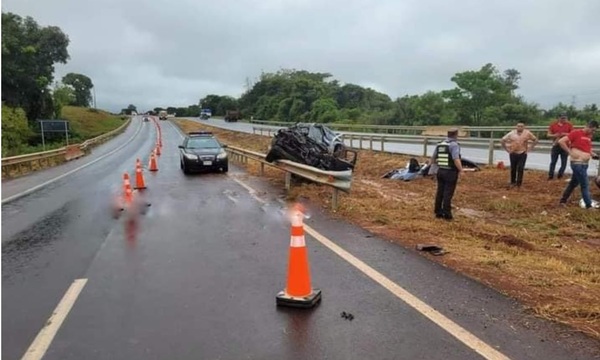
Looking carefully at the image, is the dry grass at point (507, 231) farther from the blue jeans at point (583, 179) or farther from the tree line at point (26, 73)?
the tree line at point (26, 73)

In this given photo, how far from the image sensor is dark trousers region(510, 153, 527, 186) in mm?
14055

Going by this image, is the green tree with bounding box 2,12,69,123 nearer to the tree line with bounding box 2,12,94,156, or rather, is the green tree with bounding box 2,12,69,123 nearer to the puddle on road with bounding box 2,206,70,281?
the tree line with bounding box 2,12,94,156

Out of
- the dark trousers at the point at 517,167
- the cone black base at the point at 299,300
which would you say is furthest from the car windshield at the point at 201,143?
the cone black base at the point at 299,300

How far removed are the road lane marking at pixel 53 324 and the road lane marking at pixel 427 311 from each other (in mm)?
3237

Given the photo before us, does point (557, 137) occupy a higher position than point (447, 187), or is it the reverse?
point (557, 137)

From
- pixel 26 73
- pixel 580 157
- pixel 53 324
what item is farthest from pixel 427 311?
pixel 26 73

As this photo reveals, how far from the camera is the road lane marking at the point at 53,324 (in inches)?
161

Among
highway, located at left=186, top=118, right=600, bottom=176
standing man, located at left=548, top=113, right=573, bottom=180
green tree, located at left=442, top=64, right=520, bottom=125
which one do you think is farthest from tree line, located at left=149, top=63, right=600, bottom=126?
standing man, located at left=548, top=113, right=573, bottom=180

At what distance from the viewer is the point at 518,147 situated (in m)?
13.9

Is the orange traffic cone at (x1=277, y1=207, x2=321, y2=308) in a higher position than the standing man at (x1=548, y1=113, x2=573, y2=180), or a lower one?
lower

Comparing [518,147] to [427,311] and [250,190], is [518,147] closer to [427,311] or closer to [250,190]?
[250,190]

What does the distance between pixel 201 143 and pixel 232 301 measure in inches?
678

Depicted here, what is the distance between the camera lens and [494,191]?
45.7 feet

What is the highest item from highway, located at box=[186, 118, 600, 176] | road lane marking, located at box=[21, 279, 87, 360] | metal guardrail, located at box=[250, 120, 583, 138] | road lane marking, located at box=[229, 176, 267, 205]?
metal guardrail, located at box=[250, 120, 583, 138]
